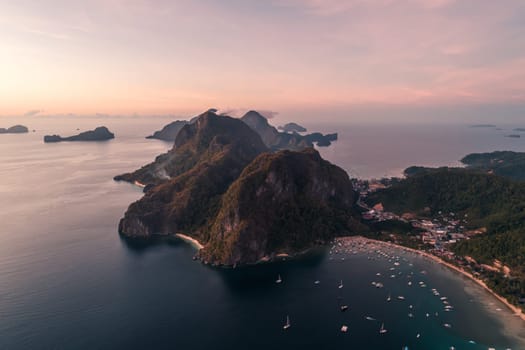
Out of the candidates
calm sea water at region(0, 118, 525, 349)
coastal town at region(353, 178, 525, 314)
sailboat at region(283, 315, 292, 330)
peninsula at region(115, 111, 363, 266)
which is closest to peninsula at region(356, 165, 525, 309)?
coastal town at region(353, 178, 525, 314)

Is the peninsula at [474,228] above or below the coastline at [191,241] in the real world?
above

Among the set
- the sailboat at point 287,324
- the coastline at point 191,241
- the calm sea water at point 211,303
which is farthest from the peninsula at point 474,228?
the coastline at point 191,241

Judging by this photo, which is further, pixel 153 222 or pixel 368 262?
pixel 153 222

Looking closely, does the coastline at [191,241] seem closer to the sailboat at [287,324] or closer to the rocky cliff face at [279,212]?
the rocky cliff face at [279,212]

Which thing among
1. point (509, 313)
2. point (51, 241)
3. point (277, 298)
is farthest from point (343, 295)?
point (51, 241)

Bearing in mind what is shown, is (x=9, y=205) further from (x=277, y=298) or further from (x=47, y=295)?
(x=277, y=298)

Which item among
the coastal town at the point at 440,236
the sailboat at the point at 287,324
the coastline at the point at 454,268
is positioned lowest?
the sailboat at the point at 287,324

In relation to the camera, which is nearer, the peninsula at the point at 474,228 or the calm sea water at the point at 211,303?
the calm sea water at the point at 211,303

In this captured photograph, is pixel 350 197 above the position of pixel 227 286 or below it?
above
